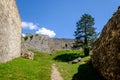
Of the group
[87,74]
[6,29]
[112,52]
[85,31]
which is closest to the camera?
[112,52]

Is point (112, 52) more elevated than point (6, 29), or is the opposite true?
point (6, 29)

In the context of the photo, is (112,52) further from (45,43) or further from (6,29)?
(45,43)

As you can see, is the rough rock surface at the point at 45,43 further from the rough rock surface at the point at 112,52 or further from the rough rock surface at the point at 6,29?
the rough rock surface at the point at 112,52

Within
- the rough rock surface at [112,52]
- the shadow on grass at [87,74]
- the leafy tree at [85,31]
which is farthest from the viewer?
the leafy tree at [85,31]

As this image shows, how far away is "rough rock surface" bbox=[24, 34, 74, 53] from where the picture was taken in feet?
180

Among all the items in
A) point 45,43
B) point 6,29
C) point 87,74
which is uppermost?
point 45,43

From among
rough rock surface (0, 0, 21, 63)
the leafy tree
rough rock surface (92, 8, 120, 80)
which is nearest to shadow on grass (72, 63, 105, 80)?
rough rock surface (92, 8, 120, 80)

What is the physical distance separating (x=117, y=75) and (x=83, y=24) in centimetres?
3186

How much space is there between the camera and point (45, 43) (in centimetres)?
5741

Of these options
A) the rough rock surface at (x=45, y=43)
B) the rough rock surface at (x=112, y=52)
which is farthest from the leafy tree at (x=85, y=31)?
the rough rock surface at (x=112, y=52)

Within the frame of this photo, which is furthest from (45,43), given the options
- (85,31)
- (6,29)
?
(6,29)

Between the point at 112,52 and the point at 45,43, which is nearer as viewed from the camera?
the point at 112,52

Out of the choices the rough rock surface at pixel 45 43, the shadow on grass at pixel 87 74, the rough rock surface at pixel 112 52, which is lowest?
the shadow on grass at pixel 87 74

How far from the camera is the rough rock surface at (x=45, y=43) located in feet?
180
